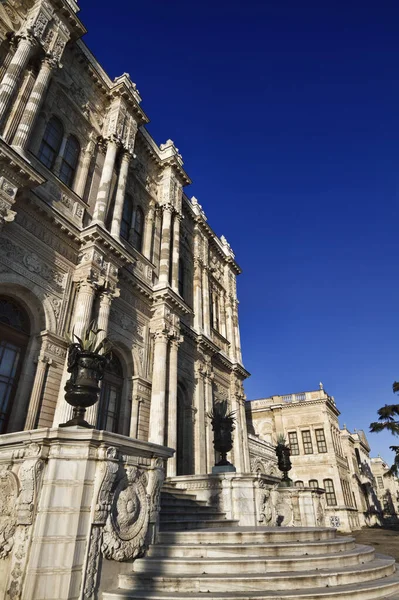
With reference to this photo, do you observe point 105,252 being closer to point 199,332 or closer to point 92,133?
point 92,133

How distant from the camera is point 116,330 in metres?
14.4

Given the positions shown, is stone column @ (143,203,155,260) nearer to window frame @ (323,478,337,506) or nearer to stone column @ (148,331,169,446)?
stone column @ (148,331,169,446)

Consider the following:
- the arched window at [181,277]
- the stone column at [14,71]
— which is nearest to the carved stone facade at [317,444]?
the arched window at [181,277]

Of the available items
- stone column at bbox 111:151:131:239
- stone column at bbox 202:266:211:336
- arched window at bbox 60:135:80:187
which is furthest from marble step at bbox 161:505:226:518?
stone column at bbox 202:266:211:336

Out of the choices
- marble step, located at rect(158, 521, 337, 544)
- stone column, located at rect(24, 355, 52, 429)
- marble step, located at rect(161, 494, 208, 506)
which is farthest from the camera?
stone column, located at rect(24, 355, 52, 429)

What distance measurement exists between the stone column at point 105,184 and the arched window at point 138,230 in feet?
9.33

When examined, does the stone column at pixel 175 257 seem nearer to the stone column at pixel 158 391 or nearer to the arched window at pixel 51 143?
the stone column at pixel 158 391

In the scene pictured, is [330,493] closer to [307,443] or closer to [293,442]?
[307,443]

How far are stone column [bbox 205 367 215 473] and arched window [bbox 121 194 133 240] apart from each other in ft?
27.9

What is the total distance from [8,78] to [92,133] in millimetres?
4861

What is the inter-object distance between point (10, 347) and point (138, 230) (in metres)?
8.99

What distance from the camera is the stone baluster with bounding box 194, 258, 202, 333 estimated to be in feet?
68.2

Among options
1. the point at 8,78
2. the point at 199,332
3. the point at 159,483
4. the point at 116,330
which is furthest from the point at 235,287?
the point at 159,483

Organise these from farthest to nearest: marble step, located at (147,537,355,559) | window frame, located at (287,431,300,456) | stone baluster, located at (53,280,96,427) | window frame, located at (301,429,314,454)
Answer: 1. window frame, located at (287,431,300,456)
2. window frame, located at (301,429,314,454)
3. stone baluster, located at (53,280,96,427)
4. marble step, located at (147,537,355,559)
